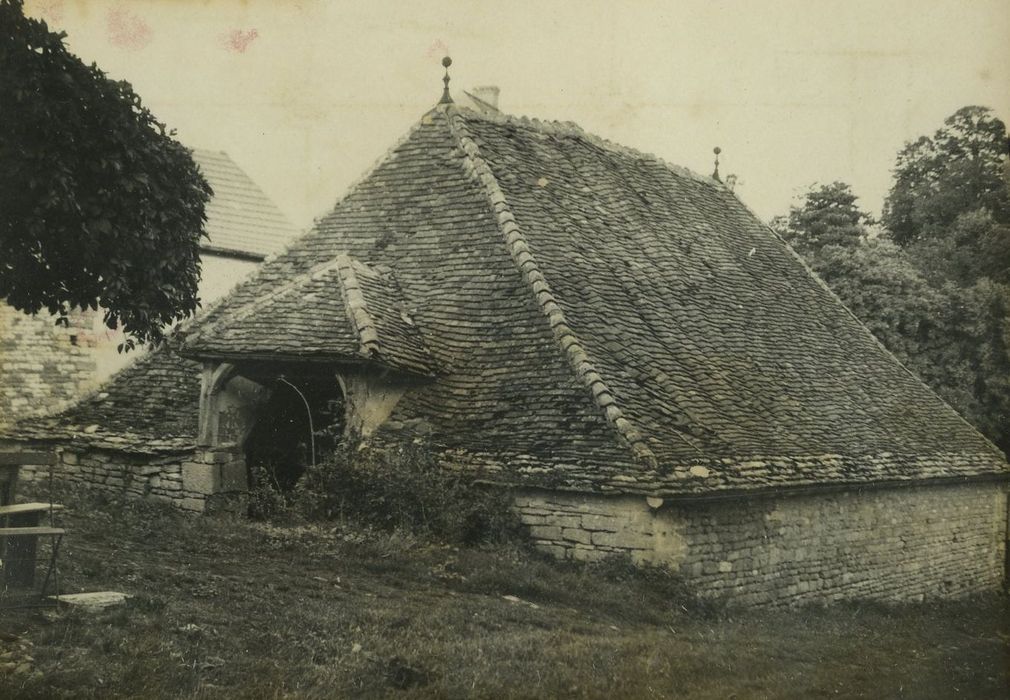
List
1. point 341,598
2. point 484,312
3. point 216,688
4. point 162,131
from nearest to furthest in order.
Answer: point 216,688
point 341,598
point 162,131
point 484,312

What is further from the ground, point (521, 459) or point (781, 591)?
point (521, 459)

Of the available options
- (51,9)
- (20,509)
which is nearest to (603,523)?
(20,509)

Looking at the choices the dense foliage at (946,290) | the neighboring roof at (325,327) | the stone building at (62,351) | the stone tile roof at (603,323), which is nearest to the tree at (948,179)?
the dense foliage at (946,290)

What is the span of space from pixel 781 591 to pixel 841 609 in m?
1.21

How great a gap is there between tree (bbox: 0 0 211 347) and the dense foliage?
54.0 feet

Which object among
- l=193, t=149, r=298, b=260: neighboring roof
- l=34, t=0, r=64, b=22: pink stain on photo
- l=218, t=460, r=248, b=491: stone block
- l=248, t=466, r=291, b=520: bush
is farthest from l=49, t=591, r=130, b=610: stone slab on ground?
l=193, t=149, r=298, b=260: neighboring roof

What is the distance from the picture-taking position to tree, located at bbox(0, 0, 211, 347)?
→ 890 cm

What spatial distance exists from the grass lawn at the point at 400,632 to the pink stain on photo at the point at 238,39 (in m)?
5.81

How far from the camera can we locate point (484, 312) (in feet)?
42.8

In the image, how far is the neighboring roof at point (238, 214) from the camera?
76.1 ft

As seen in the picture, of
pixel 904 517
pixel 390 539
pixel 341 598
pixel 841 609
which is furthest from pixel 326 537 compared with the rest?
pixel 904 517

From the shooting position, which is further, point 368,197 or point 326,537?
point 368,197

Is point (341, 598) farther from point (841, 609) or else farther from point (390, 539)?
point (841, 609)

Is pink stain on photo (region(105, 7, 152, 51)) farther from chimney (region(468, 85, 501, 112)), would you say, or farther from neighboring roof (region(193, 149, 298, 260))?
neighboring roof (region(193, 149, 298, 260))
